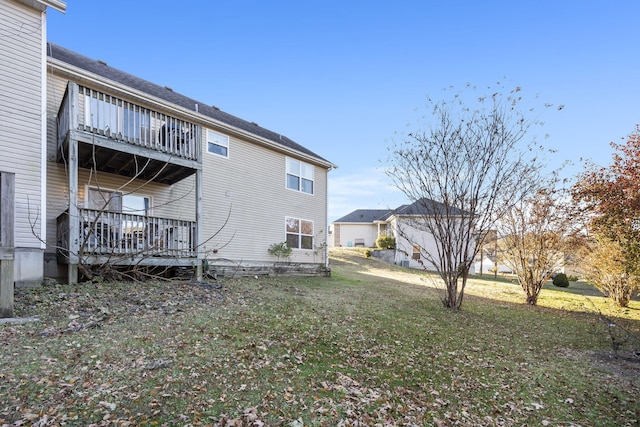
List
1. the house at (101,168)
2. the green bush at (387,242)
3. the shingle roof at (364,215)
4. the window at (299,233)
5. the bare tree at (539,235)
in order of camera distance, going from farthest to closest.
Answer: the shingle roof at (364,215) → the green bush at (387,242) → the window at (299,233) → the bare tree at (539,235) → the house at (101,168)

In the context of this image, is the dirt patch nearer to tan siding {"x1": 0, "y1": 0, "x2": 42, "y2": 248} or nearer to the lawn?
the lawn

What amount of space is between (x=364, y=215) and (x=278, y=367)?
36.0 metres

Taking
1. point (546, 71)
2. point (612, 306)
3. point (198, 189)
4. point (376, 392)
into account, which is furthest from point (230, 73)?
point (612, 306)

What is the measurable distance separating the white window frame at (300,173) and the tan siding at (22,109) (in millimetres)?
9344

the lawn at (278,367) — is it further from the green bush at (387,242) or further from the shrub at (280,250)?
the green bush at (387,242)

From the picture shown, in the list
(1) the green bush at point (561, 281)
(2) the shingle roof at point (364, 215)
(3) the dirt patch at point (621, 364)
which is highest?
(2) the shingle roof at point (364, 215)

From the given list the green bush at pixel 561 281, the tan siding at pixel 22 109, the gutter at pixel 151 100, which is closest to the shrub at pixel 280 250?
the gutter at pixel 151 100

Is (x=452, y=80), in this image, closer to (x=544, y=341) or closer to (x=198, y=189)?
(x=544, y=341)

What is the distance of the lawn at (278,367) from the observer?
11.8 feet

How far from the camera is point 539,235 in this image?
13.0 meters

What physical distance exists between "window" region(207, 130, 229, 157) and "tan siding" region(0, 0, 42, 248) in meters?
5.31

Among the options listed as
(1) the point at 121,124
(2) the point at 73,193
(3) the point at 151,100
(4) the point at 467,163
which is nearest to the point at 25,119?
(1) the point at 121,124

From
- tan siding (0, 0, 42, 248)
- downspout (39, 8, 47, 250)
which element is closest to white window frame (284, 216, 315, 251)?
downspout (39, 8, 47, 250)

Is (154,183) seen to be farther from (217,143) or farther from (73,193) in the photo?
(73,193)
